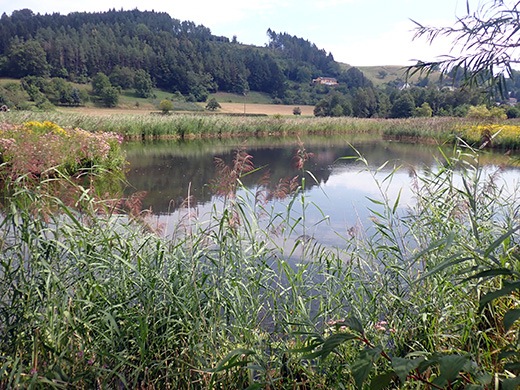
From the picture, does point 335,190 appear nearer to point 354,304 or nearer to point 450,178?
point 450,178

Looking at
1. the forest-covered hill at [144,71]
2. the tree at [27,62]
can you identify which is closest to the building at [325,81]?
the forest-covered hill at [144,71]

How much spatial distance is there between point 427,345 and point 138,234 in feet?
5.53

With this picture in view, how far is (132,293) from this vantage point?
217 centimetres

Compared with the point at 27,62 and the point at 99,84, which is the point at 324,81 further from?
the point at 27,62

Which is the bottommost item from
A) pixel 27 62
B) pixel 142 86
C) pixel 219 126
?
pixel 219 126

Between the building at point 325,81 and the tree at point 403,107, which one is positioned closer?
the tree at point 403,107

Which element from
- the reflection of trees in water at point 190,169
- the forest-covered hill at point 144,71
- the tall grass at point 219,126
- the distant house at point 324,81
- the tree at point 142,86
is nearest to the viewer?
the reflection of trees in water at point 190,169

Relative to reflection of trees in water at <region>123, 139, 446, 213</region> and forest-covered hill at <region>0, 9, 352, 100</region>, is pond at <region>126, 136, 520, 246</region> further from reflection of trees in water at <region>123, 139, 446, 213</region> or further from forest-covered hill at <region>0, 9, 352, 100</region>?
forest-covered hill at <region>0, 9, 352, 100</region>

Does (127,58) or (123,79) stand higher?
(127,58)

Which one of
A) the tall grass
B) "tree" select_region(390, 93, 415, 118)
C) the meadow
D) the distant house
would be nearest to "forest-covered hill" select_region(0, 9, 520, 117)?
"tree" select_region(390, 93, 415, 118)

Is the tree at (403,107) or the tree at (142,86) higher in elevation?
the tree at (142,86)

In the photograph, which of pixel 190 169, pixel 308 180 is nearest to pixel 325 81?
pixel 190 169

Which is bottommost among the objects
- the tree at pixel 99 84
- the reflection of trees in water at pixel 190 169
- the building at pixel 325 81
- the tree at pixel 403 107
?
the reflection of trees in water at pixel 190 169

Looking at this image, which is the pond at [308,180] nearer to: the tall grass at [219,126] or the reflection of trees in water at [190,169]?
the reflection of trees in water at [190,169]
